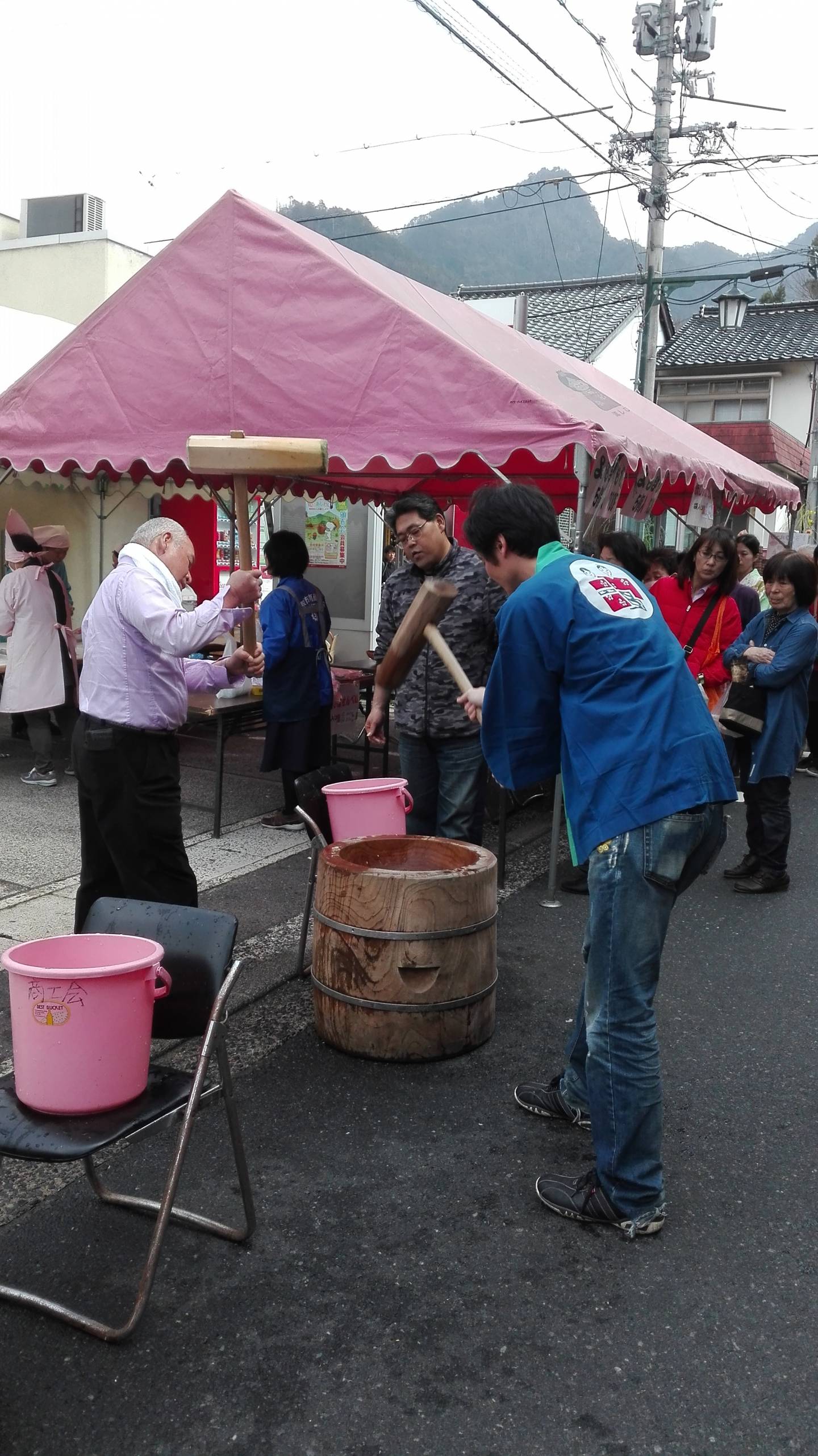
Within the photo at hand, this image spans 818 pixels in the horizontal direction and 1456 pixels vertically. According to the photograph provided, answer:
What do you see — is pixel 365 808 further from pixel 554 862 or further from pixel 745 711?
pixel 745 711

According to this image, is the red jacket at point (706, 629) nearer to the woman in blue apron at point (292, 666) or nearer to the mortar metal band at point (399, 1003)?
the woman in blue apron at point (292, 666)

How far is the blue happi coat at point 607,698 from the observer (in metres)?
2.62

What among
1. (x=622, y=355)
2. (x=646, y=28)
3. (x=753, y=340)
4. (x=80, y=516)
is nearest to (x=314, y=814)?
(x=80, y=516)

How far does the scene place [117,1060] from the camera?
7.47 feet

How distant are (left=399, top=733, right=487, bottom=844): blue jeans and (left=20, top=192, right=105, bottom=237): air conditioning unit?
1257cm

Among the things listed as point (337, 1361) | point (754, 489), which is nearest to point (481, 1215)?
point (337, 1361)

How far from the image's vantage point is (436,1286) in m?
2.59

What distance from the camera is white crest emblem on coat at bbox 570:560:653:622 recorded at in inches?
106

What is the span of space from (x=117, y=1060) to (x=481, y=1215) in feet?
3.90

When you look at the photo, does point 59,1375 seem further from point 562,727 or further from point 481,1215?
point 562,727

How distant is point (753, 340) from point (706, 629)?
1127 inches

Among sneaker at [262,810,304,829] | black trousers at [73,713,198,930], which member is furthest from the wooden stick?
sneaker at [262,810,304,829]

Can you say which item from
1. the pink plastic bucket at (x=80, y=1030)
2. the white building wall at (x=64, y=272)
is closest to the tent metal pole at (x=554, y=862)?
the pink plastic bucket at (x=80, y=1030)

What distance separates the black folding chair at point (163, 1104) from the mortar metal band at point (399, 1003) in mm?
858
